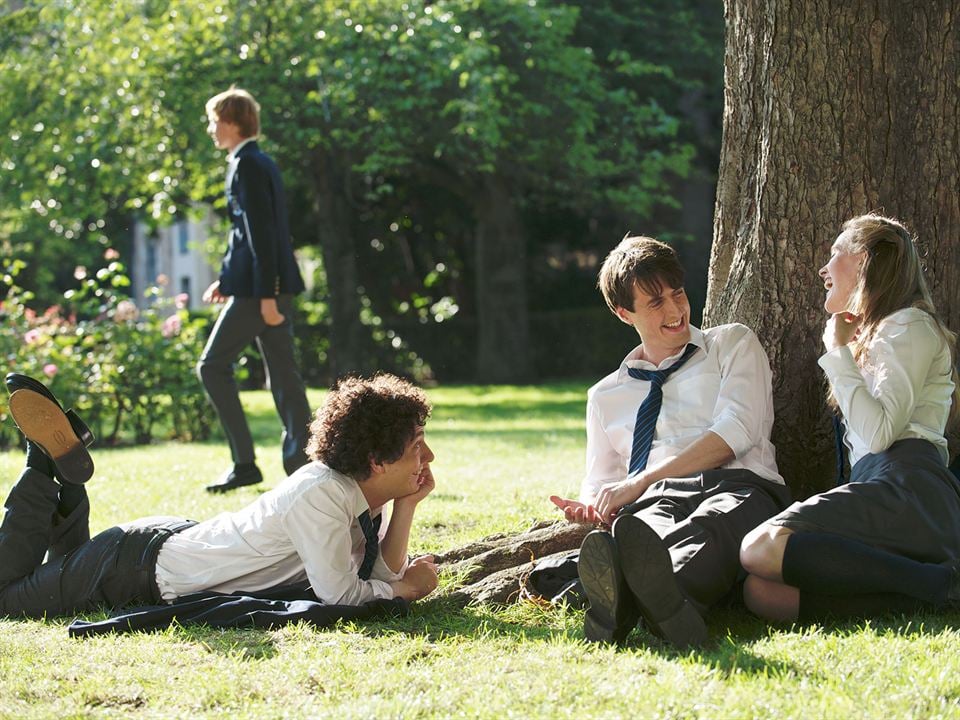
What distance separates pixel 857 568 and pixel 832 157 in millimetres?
1792

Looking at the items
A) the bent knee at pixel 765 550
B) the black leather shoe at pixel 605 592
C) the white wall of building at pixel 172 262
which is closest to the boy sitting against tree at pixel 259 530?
the black leather shoe at pixel 605 592

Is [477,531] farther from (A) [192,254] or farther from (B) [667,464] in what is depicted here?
(A) [192,254]

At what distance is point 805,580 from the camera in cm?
425

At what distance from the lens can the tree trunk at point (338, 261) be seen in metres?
20.6

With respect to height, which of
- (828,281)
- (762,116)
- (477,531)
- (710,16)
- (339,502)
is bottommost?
(477,531)

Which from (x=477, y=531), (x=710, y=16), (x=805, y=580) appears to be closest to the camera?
(x=805, y=580)

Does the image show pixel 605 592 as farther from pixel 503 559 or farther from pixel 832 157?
pixel 832 157

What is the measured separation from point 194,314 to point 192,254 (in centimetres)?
1886

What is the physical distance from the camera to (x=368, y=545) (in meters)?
4.84

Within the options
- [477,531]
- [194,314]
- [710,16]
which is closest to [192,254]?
[194,314]

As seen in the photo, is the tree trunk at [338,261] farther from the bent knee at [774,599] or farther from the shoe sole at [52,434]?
the bent knee at [774,599]

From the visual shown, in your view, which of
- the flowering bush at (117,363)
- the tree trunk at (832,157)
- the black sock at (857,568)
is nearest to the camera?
the black sock at (857,568)

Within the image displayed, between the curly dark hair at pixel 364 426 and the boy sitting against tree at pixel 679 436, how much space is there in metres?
0.61

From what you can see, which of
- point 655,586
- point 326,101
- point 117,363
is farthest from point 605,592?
point 326,101
